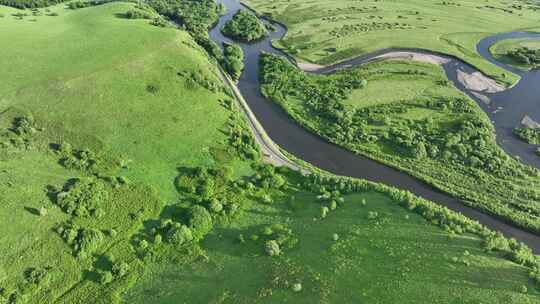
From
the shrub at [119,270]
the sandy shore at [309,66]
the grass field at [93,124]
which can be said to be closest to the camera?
the shrub at [119,270]

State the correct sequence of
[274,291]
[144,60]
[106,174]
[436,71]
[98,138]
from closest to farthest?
[274,291] < [106,174] < [98,138] < [144,60] < [436,71]

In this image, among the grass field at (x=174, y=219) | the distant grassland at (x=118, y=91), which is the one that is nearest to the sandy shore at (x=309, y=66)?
the distant grassland at (x=118, y=91)

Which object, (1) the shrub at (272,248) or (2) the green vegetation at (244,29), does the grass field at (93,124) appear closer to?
(1) the shrub at (272,248)

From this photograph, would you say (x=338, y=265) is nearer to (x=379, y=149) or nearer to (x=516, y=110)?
(x=379, y=149)

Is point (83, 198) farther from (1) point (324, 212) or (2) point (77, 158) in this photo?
(1) point (324, 212)

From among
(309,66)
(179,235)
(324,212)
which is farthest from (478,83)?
(179,235)

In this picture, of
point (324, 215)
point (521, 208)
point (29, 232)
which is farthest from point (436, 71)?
point (29, 232)
